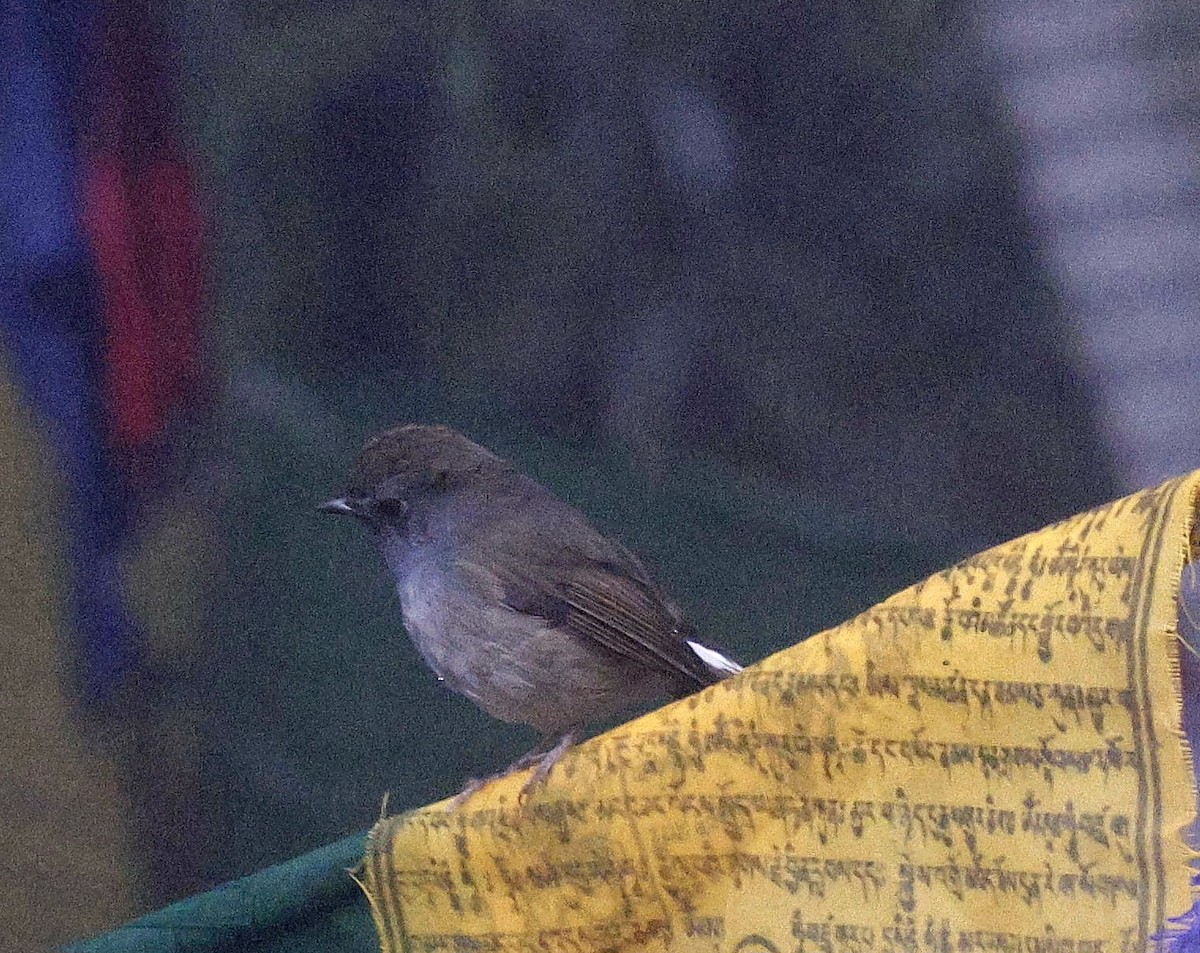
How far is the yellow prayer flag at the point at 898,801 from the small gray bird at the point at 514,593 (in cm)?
32

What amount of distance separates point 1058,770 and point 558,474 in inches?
47.0

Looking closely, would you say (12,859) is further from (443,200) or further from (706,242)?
(706,242)

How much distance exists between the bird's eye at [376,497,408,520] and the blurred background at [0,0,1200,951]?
23 cm

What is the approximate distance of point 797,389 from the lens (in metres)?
2.22

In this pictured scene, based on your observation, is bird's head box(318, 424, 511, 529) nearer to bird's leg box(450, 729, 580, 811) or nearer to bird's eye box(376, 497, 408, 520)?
bird's eye box(376, 497, 408, 520)

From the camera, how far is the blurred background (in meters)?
2.07

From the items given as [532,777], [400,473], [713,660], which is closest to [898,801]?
[532,777]

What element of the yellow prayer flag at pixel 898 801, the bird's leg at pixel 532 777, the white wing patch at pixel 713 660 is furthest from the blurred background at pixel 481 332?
the yellow prayer flag at pixel 898 801

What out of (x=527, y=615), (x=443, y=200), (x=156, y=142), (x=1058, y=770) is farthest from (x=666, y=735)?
(x=156, y=142)

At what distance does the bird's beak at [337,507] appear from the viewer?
1.97m

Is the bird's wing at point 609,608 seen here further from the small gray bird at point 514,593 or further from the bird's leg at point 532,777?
the bird's leg at point 532,777

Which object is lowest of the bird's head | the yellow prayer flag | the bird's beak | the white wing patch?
the yellow prayer flag

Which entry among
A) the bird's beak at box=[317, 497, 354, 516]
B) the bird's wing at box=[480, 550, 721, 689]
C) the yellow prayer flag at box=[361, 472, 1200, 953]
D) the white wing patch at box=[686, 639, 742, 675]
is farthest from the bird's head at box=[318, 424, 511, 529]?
the yellow prayer flag at box=[361, 472, 1200, 953]

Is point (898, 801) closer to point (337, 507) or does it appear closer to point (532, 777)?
point (532, 777)
